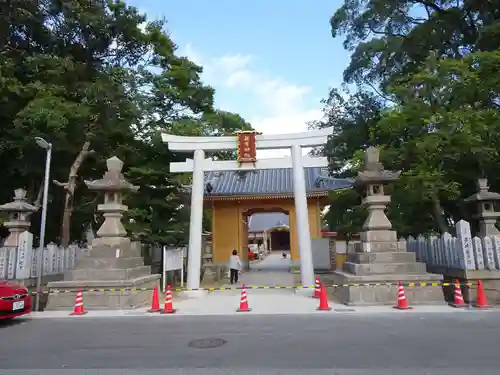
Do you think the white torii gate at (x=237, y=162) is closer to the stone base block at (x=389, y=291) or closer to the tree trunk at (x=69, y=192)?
the tree trunk at (x=69, y=192)

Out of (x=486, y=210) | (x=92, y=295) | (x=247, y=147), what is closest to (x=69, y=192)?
(x=92, y=295)

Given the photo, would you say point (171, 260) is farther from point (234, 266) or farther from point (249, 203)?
point (249, 203)

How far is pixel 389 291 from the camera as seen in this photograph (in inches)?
432

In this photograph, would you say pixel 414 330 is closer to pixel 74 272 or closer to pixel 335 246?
pixel 74 272

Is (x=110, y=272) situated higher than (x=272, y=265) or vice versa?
(x=110, y=272)

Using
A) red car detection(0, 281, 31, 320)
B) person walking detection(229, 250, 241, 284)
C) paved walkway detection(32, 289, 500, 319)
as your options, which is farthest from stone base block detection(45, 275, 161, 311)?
person walking detection(229, 250, 241, 284)

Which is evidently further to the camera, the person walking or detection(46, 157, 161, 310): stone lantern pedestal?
the person walking

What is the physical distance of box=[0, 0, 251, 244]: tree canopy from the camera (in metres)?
14.8

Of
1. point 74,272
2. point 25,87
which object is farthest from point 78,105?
point 74,272

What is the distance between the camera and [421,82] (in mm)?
13500

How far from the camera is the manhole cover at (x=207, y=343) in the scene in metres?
6.77

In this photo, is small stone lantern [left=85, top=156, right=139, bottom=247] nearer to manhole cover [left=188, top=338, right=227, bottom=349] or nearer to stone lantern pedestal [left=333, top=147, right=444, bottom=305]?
manhole cover [left=188, top=338, right=227, bottom=349]

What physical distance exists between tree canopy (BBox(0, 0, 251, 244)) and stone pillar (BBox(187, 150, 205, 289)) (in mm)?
1912

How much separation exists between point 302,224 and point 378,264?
407 cm
